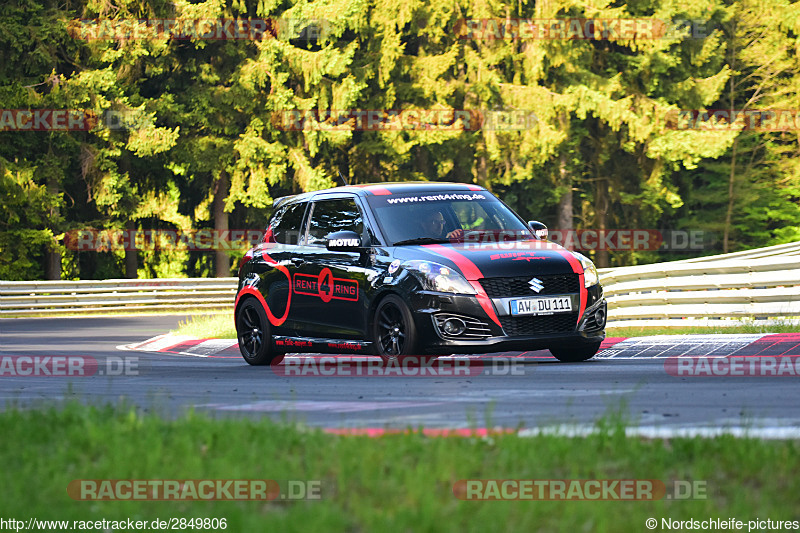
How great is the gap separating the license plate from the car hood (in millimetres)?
251

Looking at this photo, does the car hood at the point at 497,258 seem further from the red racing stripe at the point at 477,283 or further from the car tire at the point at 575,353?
the car tire at the point at 575,353

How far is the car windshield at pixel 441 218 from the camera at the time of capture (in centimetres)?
1242

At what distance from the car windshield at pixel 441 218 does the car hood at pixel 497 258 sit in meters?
0.31

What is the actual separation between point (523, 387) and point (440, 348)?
174 cm

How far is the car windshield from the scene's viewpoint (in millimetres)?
12422

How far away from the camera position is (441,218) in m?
12.7

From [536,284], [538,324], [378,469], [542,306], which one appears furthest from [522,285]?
[378,469]

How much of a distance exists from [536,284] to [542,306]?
0.21 metres

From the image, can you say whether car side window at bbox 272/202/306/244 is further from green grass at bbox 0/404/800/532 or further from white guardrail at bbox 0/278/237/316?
white guardrail at bbox 0/278/237/316

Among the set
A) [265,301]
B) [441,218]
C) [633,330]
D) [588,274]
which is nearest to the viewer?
[588,274]

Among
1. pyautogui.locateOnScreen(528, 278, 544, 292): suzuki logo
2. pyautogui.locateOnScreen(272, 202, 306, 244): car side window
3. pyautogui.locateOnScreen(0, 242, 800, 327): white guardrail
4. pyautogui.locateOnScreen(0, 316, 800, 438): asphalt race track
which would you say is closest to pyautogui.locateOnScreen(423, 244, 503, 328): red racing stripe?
pyautogui.locateOnScreen(528, 278, 544, 292): suzuki logo

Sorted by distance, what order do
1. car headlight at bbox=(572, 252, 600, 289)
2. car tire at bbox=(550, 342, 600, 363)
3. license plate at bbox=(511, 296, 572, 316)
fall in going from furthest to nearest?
car tire at bbox=(550, 342, 600, 363)
car headlight at bbox=(572, 252, 600, 289)
license plate at bbox=(511, 296, 572, 316)

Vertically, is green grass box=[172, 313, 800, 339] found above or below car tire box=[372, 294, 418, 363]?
below

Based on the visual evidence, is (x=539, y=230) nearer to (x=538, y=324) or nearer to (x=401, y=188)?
(x=401, y=188)
